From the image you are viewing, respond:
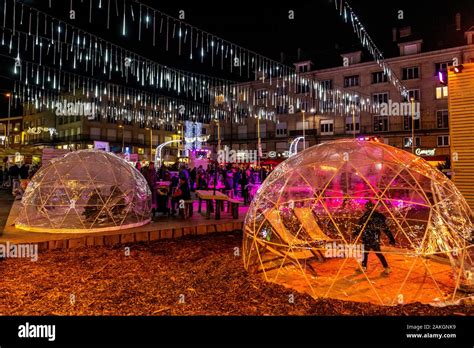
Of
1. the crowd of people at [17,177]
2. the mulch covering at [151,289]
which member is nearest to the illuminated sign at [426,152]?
the mulch covering at [151,289]

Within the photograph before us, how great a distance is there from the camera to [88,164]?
10008 millimetres

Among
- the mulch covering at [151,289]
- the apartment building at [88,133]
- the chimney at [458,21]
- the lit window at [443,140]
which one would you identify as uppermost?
the chimney at [458,21]

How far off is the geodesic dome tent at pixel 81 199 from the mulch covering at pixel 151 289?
1830mm

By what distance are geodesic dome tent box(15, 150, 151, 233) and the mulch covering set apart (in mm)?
1830

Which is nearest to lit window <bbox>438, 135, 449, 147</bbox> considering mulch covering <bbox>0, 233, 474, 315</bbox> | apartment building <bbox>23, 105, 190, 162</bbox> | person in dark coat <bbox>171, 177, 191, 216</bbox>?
person in dark coat <bbox>171, 177, 191, 216</bbox>

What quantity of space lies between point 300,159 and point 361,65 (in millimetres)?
33711

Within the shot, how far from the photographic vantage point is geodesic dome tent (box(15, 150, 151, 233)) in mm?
9180

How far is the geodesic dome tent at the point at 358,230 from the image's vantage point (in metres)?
5.23

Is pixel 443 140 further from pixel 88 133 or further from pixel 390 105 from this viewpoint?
pixel 88 133

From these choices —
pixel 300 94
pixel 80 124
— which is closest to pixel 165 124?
pixel 80 124

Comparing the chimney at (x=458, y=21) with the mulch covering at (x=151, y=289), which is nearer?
the mulch covering at (x=151, y=289)

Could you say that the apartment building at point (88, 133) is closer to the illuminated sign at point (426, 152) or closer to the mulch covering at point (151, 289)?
the illuminated sign at point (426, 152)

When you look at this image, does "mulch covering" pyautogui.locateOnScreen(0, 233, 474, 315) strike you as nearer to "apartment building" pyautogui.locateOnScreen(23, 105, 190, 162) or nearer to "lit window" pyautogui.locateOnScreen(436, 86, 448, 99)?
"lit window" pyautogui.locateOnScreen(436, 86, 448, 99)

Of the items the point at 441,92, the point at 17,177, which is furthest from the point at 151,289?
the point at 441,92
